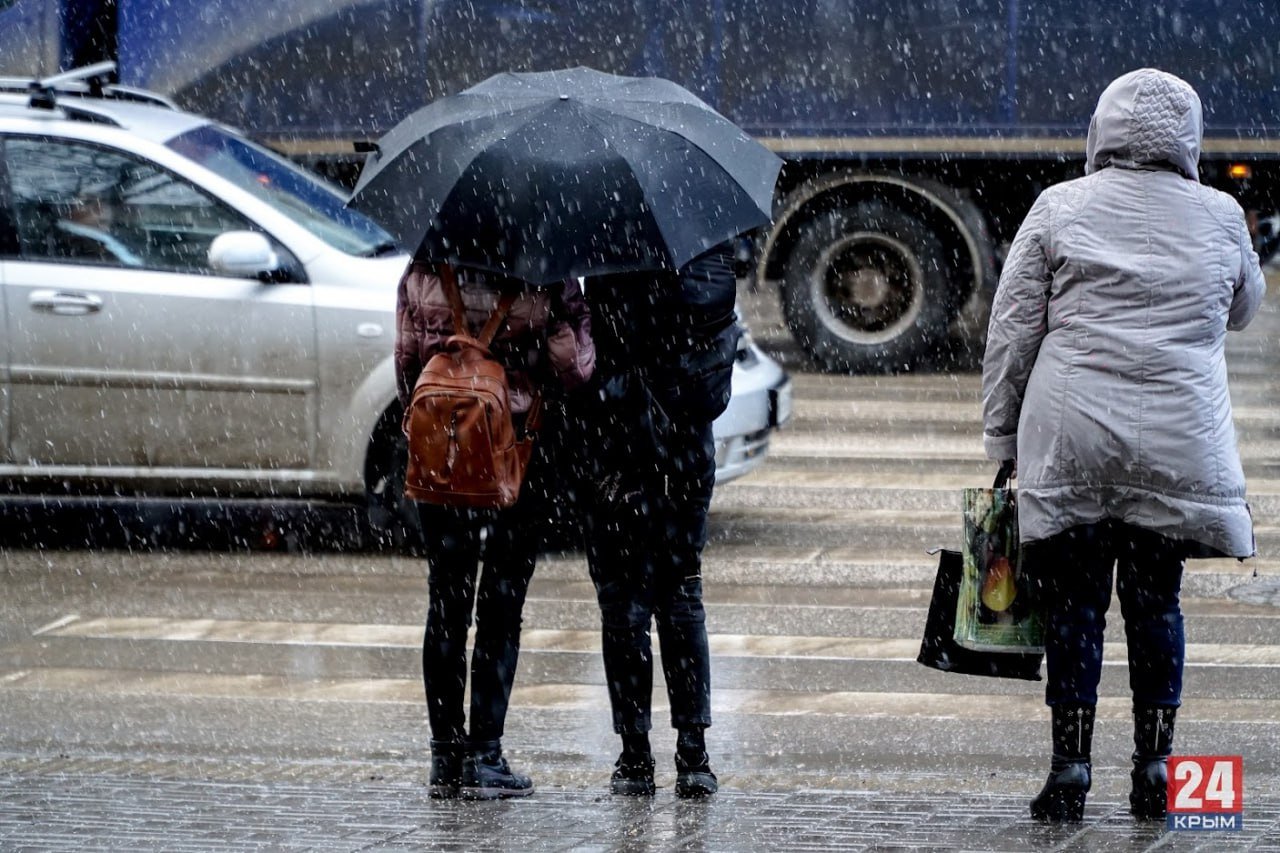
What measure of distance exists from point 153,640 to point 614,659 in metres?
2.67

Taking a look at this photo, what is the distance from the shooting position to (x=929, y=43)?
13.3 meters

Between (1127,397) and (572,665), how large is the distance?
2.75 meters

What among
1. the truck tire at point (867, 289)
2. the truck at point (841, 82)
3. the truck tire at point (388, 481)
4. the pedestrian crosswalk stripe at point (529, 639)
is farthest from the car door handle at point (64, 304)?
the truck tire at point (867, 289)

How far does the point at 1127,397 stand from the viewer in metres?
4.44

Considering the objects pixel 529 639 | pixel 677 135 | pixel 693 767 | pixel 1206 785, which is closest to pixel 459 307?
pixel 677 135

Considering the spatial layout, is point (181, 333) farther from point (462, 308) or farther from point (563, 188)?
point (563, 188)

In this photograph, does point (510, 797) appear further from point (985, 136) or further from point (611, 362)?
point (985, 136)

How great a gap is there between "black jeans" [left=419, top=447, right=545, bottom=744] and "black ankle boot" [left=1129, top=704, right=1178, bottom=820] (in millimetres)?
1510

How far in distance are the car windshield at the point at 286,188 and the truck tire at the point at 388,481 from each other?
2.53ft

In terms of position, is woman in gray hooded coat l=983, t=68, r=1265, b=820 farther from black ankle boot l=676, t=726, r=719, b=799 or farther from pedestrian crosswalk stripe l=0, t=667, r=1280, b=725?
pedestrian crosswalk stripe l=0, t=667, r=1280, b=725

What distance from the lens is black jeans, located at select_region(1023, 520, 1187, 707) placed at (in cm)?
456

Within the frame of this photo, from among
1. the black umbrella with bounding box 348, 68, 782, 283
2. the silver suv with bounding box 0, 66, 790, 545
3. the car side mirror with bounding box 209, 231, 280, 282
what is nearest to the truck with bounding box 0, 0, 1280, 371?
the silver suv with bounding box 0, 66, 790, 545

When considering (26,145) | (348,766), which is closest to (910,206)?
(26,145)

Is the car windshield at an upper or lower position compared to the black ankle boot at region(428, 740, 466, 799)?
upper
